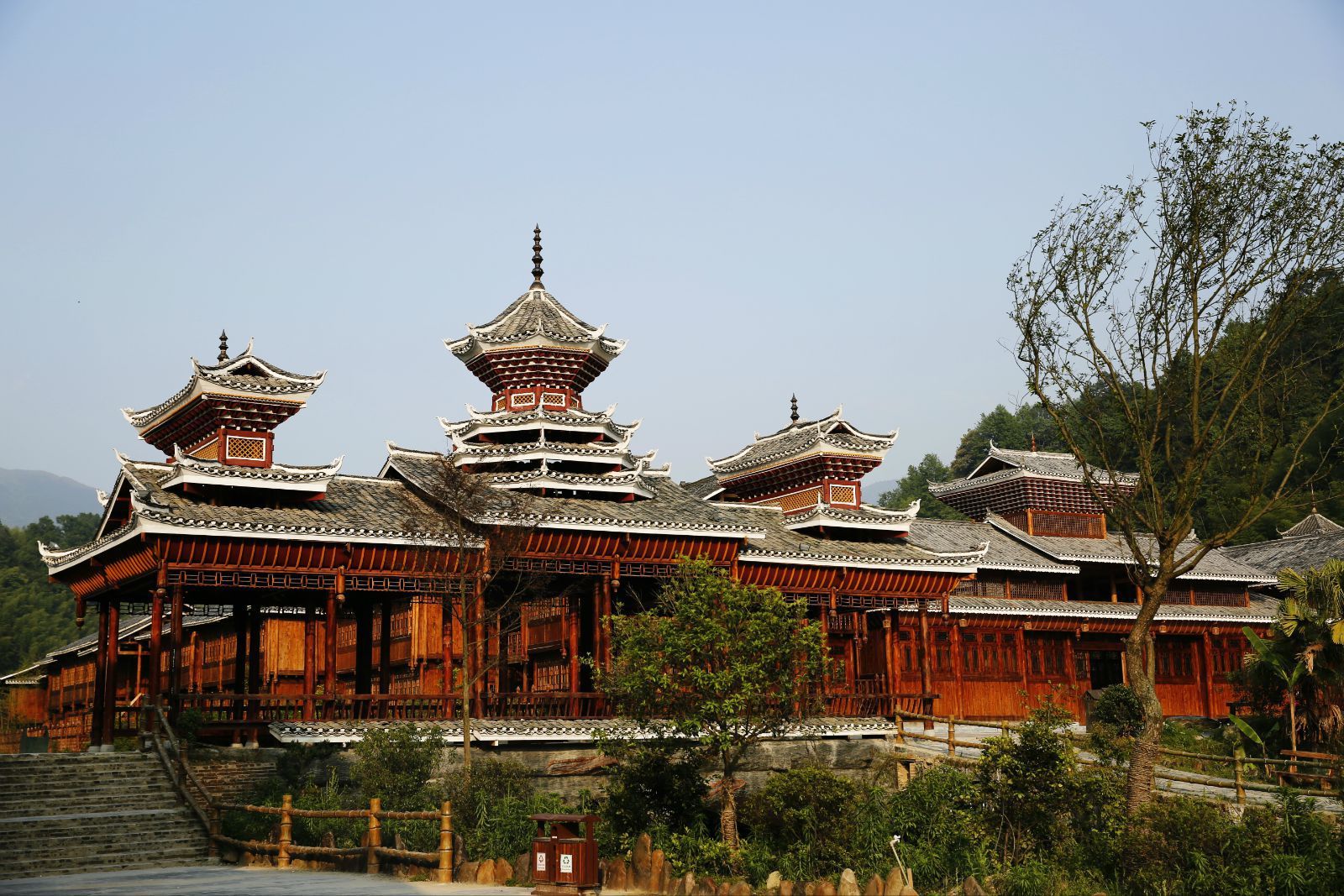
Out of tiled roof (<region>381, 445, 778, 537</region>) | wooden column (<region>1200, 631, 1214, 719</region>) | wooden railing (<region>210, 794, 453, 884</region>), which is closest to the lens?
wooden railing (<region>210, 794, 453, 884</region>)

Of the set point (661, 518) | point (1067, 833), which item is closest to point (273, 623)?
point (661, 518)

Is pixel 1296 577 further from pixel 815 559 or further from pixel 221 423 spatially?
pixel 221 423

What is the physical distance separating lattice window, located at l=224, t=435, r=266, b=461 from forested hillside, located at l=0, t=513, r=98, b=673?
1583 inches

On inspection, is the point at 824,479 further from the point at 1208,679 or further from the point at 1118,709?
the point at 1208,679

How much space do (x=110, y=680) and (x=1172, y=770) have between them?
21.8 meters

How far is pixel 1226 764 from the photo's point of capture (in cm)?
2906

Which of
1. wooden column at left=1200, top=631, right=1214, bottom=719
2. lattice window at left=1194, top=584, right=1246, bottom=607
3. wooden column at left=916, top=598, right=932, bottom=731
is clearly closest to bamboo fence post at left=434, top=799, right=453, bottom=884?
wooden column at left=916, top=598, right=932, bottom=731

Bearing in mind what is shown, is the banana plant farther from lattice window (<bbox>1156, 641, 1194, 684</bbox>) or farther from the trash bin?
the trash bin

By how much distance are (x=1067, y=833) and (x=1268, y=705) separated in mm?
14298

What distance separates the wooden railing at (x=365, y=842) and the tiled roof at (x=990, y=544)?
20.8 metres

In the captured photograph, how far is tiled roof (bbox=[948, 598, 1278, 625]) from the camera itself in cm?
3666

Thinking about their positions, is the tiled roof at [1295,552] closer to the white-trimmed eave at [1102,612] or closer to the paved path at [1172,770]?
the white-trimmed eave at [1102,612]

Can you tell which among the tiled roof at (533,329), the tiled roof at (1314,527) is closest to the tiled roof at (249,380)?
the tiled roof at (533,329)

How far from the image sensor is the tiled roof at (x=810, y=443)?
33969mm
